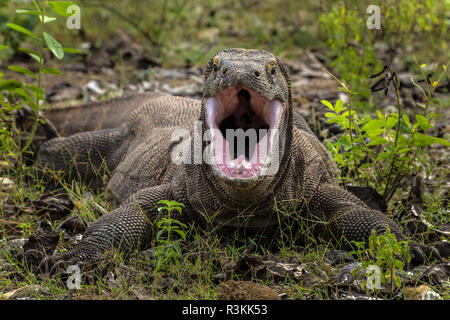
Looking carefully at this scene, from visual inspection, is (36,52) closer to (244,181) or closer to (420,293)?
(244,181)

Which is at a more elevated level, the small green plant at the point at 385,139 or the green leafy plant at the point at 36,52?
the green leafy plant at the point at 36,52

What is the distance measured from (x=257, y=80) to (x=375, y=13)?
258 centimetres

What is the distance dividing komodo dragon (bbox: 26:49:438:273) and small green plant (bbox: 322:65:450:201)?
249mm

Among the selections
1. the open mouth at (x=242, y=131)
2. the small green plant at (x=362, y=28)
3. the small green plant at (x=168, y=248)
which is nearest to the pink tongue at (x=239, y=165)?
the open mouth at (x=242, y=131)

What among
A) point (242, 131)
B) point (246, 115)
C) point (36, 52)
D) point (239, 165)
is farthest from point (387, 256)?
point (36, 52)

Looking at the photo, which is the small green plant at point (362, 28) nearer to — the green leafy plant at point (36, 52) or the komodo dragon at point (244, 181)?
the komodo dragon at point (244, 181)

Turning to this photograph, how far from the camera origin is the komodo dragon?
12.9 feet

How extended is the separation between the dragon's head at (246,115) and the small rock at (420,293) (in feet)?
3.24

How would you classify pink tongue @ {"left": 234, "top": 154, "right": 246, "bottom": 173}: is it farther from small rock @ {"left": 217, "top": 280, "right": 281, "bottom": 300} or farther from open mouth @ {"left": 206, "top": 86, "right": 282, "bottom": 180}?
small rock @ {"left": 217, "top": 280, "right": 281, "bottom": 300}

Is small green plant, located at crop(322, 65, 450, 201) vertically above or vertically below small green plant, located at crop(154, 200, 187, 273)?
above

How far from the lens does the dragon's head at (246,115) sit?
3.83 m

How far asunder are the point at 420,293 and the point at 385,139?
1.26 meters

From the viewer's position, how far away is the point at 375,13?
20.0ft

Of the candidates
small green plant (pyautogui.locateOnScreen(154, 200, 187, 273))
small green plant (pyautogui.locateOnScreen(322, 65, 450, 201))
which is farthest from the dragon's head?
small green plant (pyautogui.locateOnScreen(322, 65, 450, 201))
